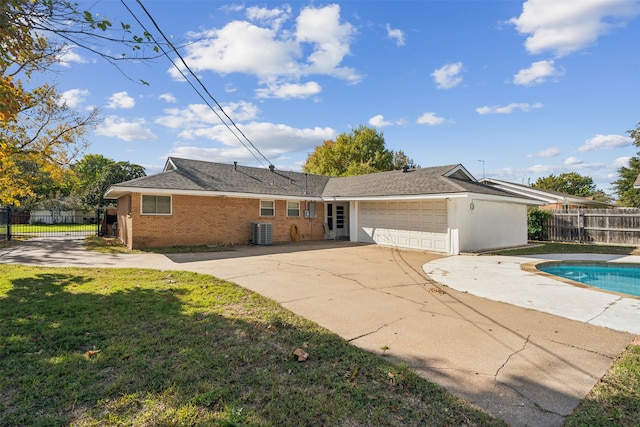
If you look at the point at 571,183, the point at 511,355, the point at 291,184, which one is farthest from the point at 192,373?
the point at 571,183

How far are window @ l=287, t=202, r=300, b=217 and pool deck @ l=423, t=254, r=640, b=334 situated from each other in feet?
31.2

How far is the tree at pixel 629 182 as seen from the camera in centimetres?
2820

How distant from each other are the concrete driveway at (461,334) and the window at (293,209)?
9003 mm

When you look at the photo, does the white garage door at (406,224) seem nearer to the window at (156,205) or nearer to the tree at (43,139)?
the window at (156,205)

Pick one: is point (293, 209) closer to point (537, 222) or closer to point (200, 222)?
point (200, 222)

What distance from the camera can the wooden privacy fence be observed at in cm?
1634

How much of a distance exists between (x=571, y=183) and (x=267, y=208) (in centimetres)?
5439

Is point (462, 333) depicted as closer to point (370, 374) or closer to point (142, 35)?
point (370, 374)

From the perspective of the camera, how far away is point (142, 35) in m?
4.43

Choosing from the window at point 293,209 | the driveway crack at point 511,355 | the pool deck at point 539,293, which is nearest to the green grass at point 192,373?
the driveway crack at point 511,355

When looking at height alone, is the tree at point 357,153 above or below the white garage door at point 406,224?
above

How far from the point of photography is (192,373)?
Answer: 3180 mm

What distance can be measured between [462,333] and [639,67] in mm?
13897

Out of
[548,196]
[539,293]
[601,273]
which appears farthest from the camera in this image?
[548,196]
